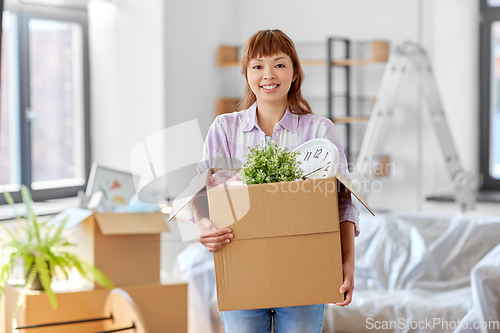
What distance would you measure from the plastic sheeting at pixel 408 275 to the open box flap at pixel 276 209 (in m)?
1.47

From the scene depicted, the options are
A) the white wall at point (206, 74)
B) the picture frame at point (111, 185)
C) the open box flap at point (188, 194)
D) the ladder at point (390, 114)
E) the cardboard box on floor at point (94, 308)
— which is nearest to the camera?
the open box flap at point (188, 194)

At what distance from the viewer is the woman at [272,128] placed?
121cm

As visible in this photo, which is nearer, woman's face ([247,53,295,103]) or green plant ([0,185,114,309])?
woman's face ([247,53,295,103])

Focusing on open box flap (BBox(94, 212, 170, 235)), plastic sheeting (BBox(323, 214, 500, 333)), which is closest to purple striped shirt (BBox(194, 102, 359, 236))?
open box flap (BBox(94, 212, 170, 235))

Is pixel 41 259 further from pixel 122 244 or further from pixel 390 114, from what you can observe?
pixel 390 114

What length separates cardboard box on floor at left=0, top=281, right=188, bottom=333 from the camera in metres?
2.05

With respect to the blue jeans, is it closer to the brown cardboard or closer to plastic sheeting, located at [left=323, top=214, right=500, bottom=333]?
the brown cardboard

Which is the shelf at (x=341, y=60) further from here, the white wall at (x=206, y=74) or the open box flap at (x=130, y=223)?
the open box flap at (x=130, y=223)

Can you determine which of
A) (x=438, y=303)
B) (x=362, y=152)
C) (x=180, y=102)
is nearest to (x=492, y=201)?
(x=362, y=152)

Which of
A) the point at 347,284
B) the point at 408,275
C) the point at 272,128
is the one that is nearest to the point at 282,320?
the point at 347,284

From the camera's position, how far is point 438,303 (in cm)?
246

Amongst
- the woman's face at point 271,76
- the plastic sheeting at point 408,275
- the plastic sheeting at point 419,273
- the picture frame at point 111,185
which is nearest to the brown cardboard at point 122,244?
the picture frame at point 111,185

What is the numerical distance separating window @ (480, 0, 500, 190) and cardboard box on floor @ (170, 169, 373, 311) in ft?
9.22

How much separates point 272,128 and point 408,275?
1790 mm
